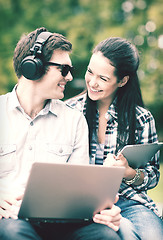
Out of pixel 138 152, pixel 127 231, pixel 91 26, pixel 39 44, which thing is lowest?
pixel 127 231

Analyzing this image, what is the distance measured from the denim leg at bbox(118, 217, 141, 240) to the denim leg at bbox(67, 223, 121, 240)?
0.45 feet

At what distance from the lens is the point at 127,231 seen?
1.93 m

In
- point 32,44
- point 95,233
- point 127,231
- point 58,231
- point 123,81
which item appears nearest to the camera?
point 95,233

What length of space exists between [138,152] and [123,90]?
0.68 meters

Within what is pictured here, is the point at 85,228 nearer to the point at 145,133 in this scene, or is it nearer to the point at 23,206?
the point at 23,206

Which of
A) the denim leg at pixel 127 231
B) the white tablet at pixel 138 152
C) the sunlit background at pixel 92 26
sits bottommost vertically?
the denim leg at pixel 127 231

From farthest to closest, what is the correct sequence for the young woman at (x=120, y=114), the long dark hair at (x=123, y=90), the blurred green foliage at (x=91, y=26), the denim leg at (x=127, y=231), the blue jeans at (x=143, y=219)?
the blurred green foliage at (x=91, y=26) → the long dark hair at (x=123, y=90) → the young woman at (x=120, y=114) → the blue jeans at (x=143, y=219) → the denim leg at (x=127, y=231)

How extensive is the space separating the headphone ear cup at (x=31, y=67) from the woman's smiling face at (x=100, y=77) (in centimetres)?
49

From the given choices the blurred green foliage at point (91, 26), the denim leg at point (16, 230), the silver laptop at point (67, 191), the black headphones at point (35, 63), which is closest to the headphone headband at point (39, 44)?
the black headphones at point (35, 63)

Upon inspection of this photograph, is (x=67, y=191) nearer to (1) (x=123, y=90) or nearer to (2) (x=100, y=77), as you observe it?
(2) (x=100, y=77)

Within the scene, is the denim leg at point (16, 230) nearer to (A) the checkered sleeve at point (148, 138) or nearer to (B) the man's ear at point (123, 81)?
(A) the checkered sleeve at point (148, 138)

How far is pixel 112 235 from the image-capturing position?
171cm

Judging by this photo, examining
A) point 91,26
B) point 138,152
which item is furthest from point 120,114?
point 91,26

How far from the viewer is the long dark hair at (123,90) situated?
236cm
